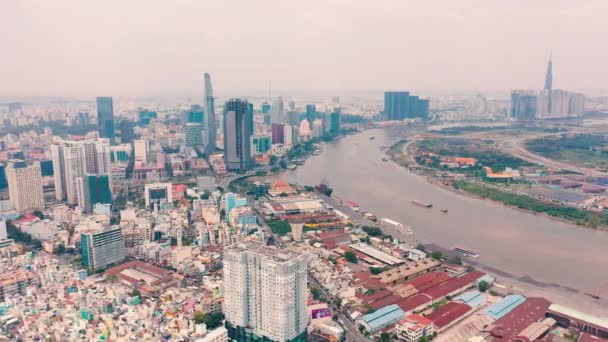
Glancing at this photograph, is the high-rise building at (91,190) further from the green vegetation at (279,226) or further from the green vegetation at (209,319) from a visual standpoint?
the green vegetation at (209,319)

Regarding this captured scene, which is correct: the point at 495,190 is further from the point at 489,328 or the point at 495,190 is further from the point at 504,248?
the point at 489,328

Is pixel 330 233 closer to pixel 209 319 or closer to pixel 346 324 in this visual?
pixel 346 324

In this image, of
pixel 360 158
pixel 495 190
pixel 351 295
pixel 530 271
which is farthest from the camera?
pixel 360 158

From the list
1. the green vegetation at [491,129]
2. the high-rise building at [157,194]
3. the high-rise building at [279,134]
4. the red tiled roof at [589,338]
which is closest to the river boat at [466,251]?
the red tiled roof at [589,338]

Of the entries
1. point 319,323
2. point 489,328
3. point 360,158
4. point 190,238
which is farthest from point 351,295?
point 360,158

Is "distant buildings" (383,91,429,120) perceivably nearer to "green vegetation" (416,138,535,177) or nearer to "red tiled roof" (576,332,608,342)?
"green vegetation" (416,138,535,177)

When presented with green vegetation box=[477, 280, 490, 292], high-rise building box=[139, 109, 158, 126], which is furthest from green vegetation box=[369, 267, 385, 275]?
high-rise building box=[139, 109, 158, 126]
